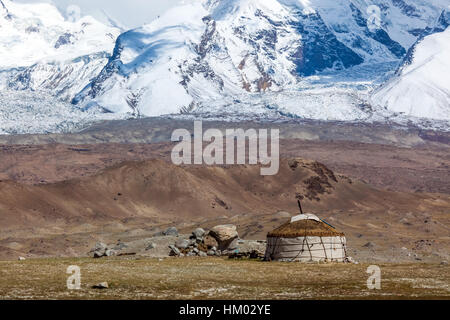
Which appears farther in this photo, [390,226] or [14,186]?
[14,186]

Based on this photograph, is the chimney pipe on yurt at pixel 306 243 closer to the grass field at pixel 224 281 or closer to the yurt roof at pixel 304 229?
the yurt roof at pixel 304 229

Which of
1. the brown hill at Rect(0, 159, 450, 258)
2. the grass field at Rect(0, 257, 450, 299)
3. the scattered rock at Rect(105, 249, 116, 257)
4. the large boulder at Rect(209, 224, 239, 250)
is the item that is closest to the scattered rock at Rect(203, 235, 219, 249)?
the large boulder at Rect(209, 224, 239, 250)

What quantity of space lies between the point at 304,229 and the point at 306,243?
1.11 m

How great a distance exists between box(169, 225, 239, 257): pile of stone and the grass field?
48.4 ft

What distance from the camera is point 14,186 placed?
175 metres

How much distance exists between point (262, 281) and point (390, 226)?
368 feet

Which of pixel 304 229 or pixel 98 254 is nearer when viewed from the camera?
pixel 304 229

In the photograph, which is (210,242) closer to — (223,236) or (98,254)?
(223,236)

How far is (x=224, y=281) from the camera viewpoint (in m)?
48.5

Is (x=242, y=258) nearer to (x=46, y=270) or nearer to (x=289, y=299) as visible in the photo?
(x=46, y=270)

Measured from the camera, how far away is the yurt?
6419 cm

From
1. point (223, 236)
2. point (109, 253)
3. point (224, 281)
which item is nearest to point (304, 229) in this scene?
point (223, 236)

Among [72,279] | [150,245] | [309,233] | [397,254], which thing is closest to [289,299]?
[72,279]

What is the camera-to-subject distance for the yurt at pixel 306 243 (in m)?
64.2
